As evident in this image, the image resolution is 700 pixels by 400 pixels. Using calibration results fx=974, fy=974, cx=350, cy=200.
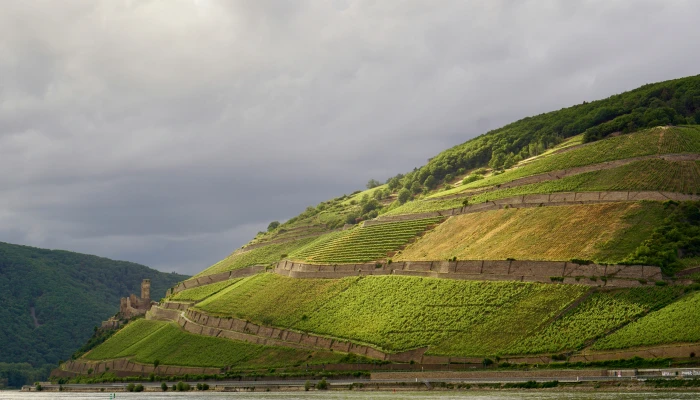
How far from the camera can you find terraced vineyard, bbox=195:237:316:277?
536ft

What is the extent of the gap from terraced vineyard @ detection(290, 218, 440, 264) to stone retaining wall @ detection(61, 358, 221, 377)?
24894 mm

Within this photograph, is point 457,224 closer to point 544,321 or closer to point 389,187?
point 544,321

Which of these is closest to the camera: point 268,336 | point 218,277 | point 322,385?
point 322,385

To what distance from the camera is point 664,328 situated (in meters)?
80.2

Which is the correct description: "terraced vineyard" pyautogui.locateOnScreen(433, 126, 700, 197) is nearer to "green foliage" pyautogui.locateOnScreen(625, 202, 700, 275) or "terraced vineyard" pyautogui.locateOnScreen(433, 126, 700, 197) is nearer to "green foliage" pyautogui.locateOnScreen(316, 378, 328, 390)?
"green foliage" pyautogui.locateOnScreen(625, 202, 700, 275)

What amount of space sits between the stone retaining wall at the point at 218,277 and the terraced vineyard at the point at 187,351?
1293cm

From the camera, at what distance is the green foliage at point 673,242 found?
92000 mm

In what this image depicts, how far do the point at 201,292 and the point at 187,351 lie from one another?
32.3m

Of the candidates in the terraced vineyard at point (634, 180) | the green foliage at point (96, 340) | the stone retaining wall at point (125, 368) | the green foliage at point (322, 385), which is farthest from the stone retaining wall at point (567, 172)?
the green foliage at point (96, 340)

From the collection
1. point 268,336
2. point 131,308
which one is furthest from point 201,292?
point 268,336

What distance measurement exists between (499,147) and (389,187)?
31.5 meters

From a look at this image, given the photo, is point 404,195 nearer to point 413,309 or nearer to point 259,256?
point 259,256

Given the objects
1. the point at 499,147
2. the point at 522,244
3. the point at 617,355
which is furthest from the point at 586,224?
the point at 499,147

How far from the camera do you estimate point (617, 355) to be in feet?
265
